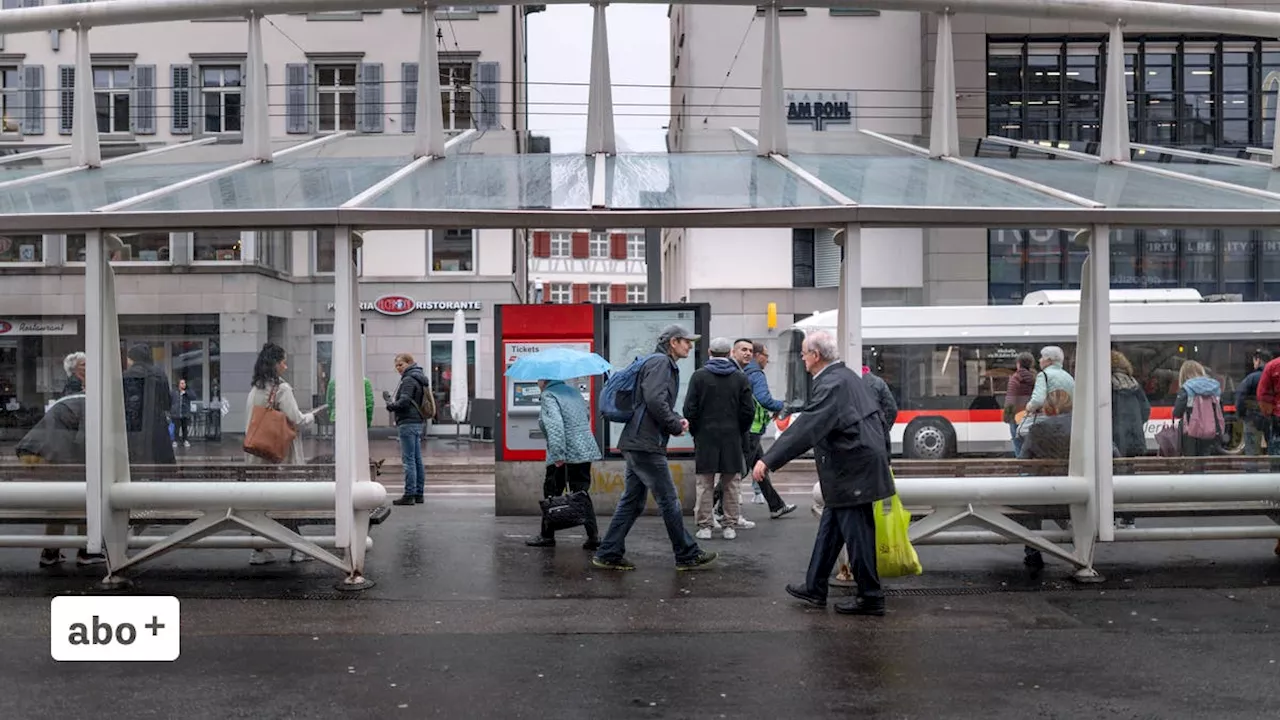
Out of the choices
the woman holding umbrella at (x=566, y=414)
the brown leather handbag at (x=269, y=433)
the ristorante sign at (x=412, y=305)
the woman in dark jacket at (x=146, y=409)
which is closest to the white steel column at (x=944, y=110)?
the woman holding umbrella at (x=566, y=414)

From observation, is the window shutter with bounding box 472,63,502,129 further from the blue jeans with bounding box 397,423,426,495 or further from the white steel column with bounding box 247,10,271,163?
the white steel column with bounding box 247,10,271,163

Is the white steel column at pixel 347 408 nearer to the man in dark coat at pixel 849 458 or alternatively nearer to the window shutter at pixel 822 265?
the man in dark coat at pixel 849 458

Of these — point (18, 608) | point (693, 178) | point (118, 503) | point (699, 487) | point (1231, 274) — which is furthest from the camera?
point (1231, 274)

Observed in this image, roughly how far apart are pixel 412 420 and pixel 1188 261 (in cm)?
936

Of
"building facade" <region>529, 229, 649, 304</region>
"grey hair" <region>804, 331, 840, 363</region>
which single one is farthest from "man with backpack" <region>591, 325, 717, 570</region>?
"building facade" <region>529, 229, 649, 304</region>

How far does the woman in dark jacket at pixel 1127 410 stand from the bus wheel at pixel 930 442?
3.74 feet

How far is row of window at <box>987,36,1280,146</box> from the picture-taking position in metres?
29.8

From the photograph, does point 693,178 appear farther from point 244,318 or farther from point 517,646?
point 517,646

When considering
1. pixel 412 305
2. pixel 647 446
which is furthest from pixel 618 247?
pixel 647 446

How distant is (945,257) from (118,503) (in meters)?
11.5

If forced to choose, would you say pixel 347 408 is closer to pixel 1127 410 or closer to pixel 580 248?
pixel 1127 410

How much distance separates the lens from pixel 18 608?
7.88 metres

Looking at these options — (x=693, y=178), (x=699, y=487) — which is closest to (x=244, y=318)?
(x=693, y=178)

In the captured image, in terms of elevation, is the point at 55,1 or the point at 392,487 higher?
the point at 55,1
